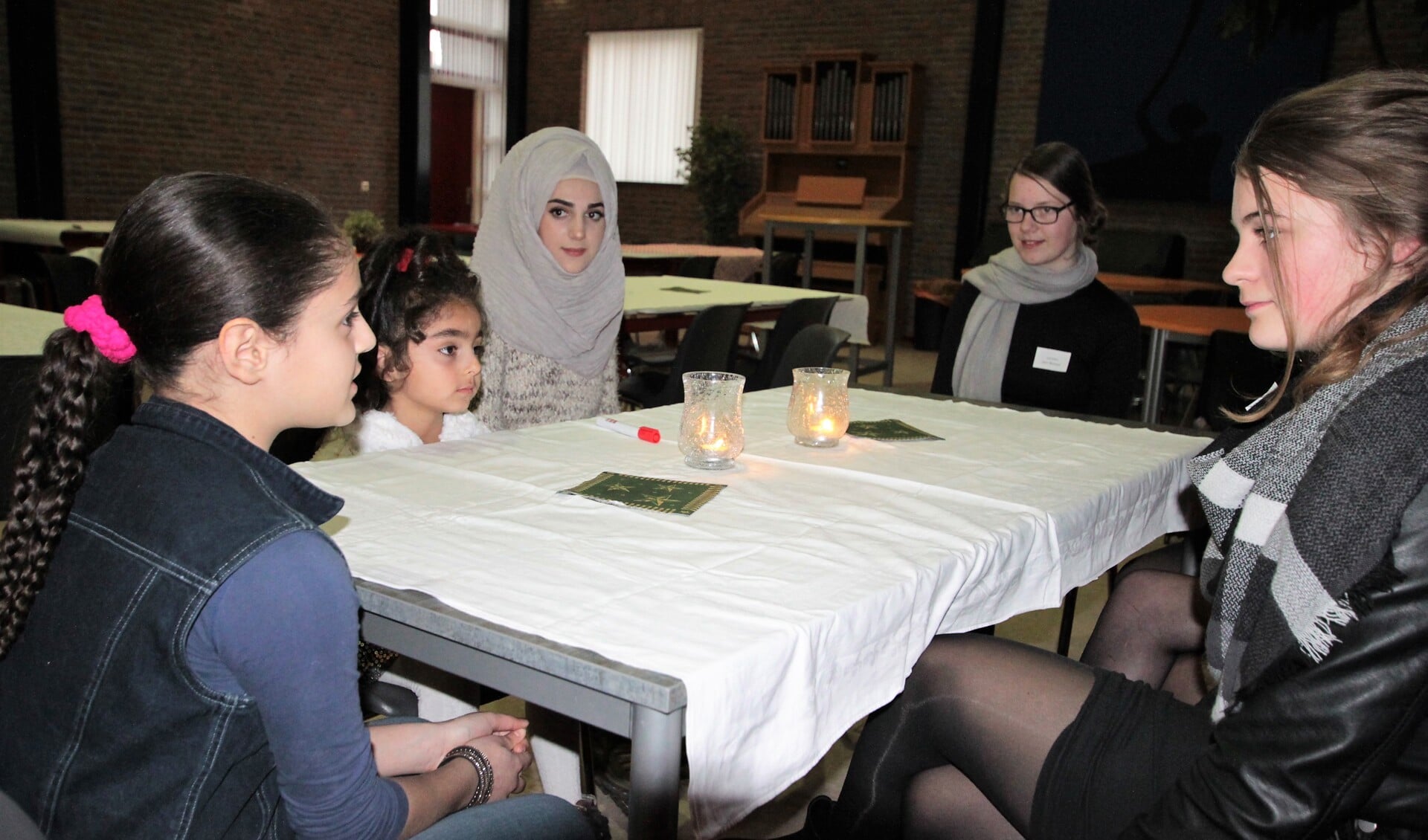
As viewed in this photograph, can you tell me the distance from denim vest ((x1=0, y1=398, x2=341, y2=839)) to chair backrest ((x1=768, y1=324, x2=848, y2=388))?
2.10 metres

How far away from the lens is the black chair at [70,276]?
417cm

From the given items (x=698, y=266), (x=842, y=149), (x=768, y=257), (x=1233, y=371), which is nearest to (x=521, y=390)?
(x=1233, y=371)

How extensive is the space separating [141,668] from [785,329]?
10.3 feet

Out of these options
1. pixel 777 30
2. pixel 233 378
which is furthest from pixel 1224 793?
pixel 777 30

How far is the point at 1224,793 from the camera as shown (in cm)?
91

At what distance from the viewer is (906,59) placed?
29.2 ft

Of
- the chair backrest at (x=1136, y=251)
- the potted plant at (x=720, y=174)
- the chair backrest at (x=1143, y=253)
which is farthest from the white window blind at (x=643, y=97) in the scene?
the chair backrest at (x=1143, y=253)

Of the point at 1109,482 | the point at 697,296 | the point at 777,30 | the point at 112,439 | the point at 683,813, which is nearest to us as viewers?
the point at 112,439

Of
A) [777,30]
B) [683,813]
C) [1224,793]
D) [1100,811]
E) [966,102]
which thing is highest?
[777,30]

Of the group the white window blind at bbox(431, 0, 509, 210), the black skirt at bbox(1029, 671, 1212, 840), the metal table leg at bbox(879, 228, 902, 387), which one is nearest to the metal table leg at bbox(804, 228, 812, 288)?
the metal table leg at bbox(879, 228, 902, 387)

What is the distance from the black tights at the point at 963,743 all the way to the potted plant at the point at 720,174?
337 inches

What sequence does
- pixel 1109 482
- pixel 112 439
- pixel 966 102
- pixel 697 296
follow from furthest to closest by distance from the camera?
1. pixel 966 102
2. pixel 697 296
3. pixel 1109 482
4. pixel 112 439

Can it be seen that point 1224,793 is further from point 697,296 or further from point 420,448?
point 697,296

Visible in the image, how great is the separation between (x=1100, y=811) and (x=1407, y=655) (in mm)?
396
